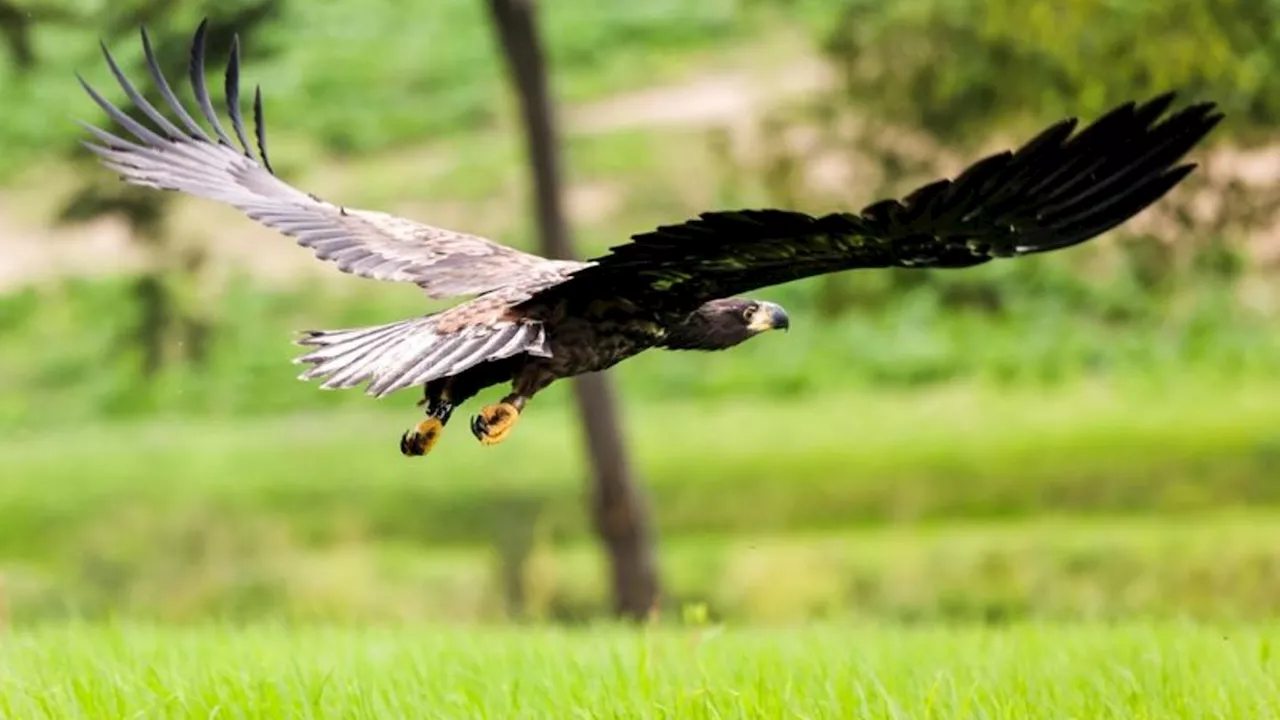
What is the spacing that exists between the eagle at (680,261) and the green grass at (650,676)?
1054 mm

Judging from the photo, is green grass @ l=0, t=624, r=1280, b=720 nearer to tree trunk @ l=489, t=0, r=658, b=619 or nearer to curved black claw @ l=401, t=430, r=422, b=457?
curved black claw @ l=401, t=430, r=422, b=457

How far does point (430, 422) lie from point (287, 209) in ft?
3.97

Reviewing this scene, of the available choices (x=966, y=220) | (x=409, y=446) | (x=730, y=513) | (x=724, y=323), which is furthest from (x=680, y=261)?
(x=730, y=513)

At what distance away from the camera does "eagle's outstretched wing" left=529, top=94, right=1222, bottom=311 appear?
3.43 metres

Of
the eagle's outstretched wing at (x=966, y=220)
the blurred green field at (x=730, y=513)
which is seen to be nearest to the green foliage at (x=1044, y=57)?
the blurred green field at (x=730, y=513)

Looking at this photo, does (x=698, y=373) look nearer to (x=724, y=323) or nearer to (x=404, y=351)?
(x=724, y=323)

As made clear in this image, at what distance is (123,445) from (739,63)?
263 inches

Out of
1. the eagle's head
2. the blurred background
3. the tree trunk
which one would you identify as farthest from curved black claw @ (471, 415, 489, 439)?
the blurred background

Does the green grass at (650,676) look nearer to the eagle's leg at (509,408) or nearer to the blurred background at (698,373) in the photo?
the eagle's leg at (509,408)

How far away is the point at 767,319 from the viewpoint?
4398 mm

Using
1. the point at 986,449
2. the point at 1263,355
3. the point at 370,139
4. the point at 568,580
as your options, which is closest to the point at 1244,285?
the point at 1263,355

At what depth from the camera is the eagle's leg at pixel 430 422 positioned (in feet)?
13.0

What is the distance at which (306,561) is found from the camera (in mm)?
13781

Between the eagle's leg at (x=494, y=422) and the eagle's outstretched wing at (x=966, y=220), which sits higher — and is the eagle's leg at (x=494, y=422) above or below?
below
